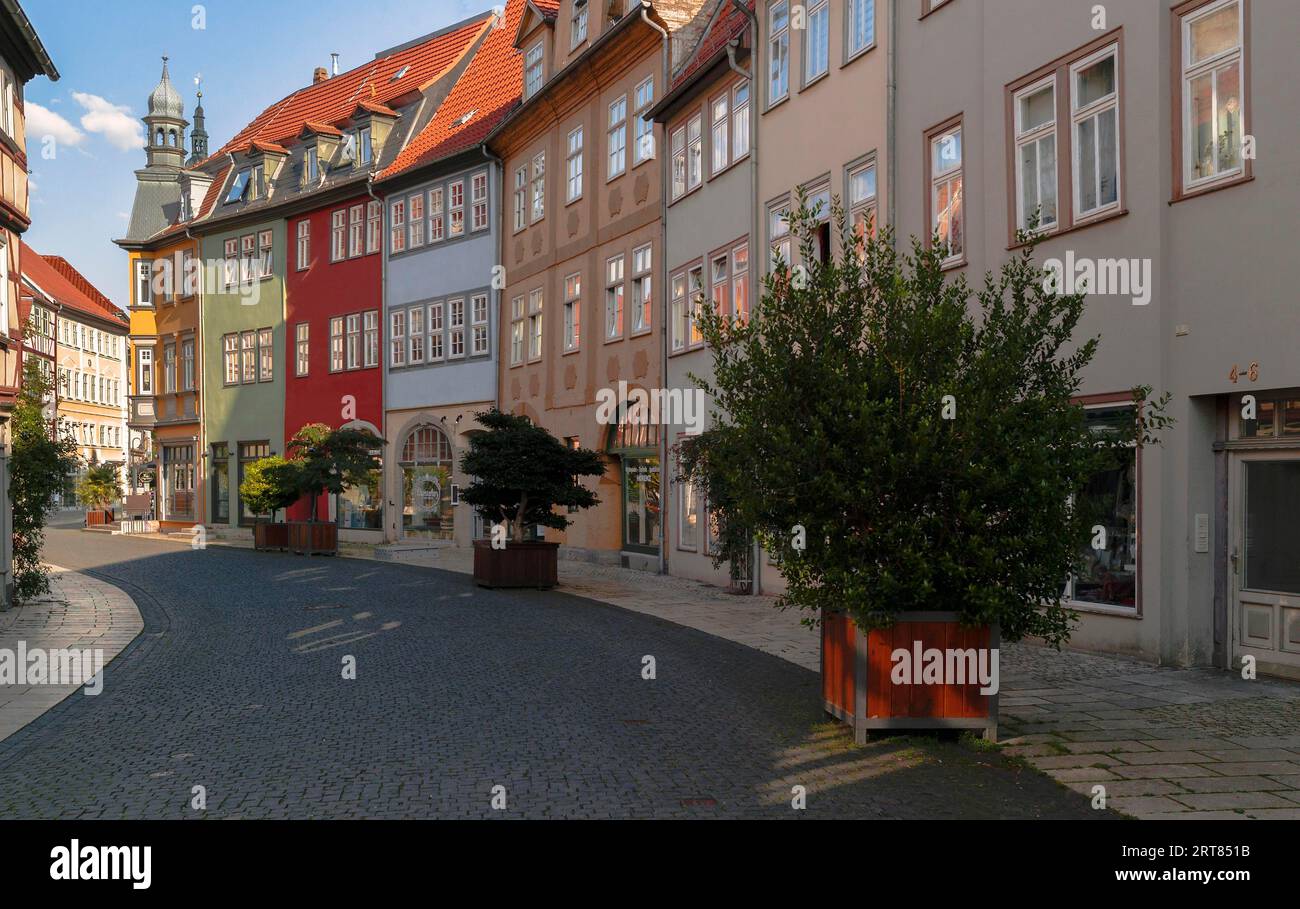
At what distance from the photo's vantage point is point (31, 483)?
17.8 m

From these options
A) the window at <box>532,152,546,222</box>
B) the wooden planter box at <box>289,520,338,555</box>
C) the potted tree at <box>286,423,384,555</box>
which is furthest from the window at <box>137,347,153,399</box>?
the window at <box>532,152,546,222</box>

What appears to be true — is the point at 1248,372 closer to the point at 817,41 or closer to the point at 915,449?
the point at 915,449

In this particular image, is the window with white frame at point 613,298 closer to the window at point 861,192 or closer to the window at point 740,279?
the window at point 740,279

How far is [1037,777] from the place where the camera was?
7.28 meters

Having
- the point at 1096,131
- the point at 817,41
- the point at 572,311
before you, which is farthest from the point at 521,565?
the point at 1096,131

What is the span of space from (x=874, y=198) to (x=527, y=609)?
7.51 metres

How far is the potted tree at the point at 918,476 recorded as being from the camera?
8.02 metres

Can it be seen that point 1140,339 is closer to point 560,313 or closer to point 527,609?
point 527,609

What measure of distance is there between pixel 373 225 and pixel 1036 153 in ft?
92.7

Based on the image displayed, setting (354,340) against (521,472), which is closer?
(521,472)

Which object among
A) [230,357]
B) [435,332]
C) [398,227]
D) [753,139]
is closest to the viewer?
[753,139]

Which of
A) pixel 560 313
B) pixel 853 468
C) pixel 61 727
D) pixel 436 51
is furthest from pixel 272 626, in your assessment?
pixel 436 51

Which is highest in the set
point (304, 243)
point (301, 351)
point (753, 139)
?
point (304, 243)

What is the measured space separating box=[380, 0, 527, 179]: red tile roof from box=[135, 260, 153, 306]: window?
1640 cm
